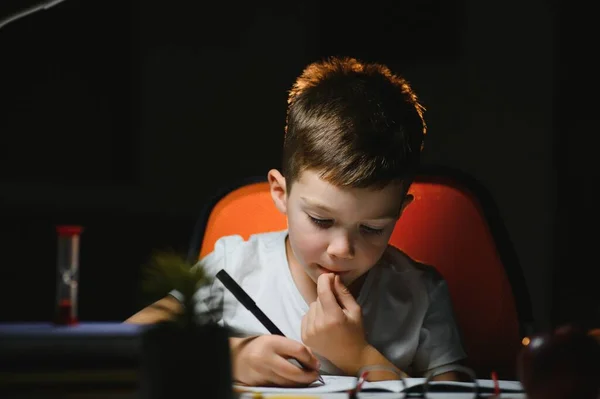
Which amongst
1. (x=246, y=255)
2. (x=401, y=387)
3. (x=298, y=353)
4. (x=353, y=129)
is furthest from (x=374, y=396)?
(x=246, y=255)

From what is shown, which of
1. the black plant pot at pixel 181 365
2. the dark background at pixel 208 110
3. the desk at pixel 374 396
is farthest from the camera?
the dark background at pixel 208 110

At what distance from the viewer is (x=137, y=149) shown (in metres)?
2.94

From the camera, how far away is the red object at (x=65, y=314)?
0.92 m

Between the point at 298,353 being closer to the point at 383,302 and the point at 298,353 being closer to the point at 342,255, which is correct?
the point at 342,255

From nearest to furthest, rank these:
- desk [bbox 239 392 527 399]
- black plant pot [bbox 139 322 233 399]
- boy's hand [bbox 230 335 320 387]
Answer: black plant pot [bbox 139 322 233 399], desk [bbox 239 392 527 399], boy's hand [bbox 230 335 320 387]

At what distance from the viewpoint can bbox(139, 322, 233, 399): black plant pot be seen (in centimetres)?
64

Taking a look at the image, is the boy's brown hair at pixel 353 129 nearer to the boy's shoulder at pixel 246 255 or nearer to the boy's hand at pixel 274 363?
the boy's shoulder at pixel 246 255

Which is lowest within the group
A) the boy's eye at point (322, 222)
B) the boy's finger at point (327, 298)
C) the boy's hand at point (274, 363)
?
the boy's hand at point (274, 363)

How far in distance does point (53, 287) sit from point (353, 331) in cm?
174

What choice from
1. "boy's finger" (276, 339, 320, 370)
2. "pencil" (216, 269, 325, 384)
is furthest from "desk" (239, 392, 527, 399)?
"pencil" (216, 269, 325, 384)

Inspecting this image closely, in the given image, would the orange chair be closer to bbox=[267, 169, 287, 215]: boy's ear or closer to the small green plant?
bbox=[267, 169, 287, 215]: boy's ear

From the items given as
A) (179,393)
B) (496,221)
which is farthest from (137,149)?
(179,393)

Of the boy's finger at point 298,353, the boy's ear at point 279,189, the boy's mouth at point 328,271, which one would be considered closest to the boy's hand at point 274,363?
the boy's finger at point 298,353

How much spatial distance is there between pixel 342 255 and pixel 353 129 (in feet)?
0.71
